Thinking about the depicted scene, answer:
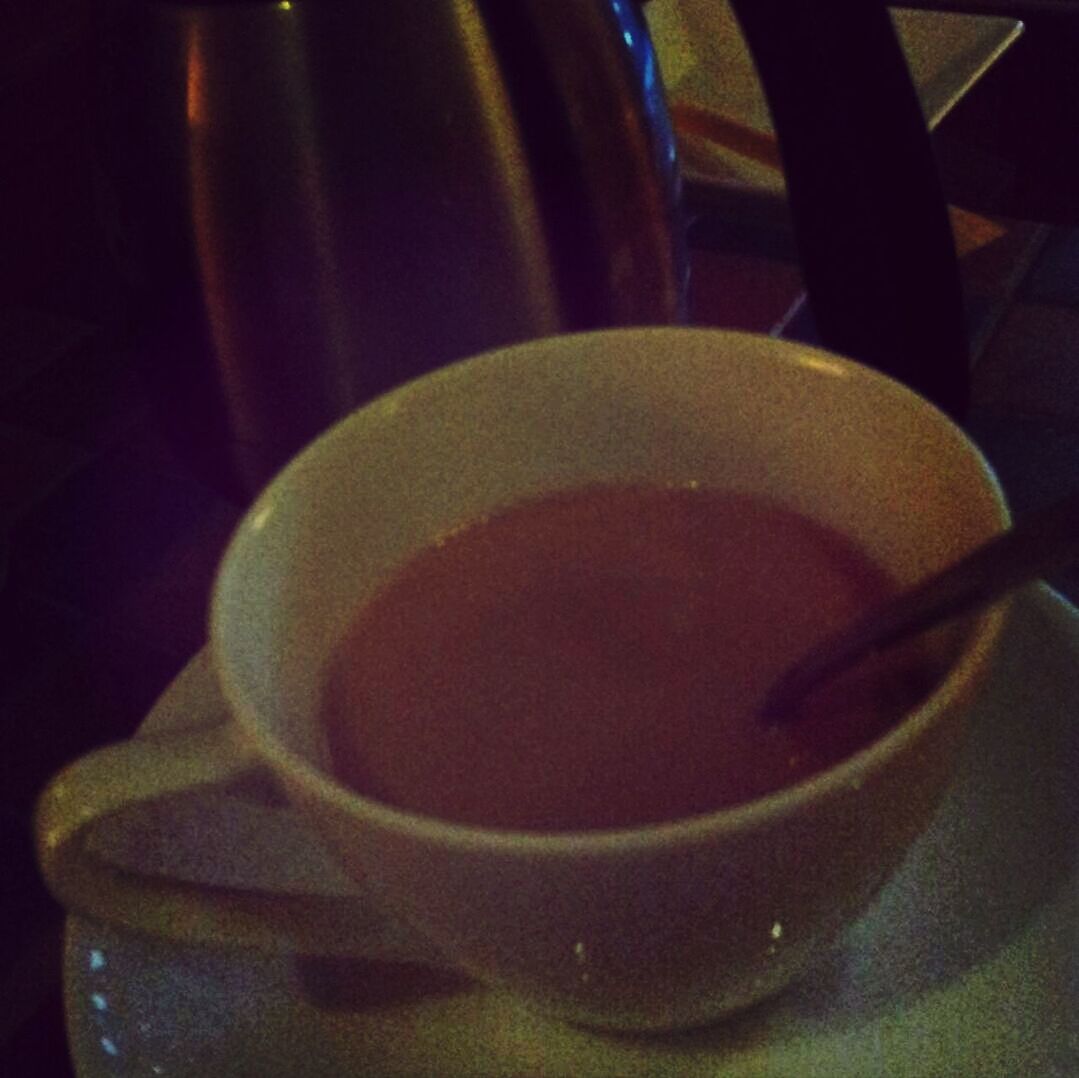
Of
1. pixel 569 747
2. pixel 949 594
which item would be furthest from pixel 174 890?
pixel 949 594

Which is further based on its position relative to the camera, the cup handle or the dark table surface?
the dark table surface

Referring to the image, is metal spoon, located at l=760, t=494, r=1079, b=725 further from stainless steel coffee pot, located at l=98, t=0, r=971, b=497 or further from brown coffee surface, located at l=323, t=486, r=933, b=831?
stainless steel coffee pot, located at l=98, t=0, r=971, b=497

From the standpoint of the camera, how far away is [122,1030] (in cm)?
39

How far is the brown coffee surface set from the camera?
37 centimetres

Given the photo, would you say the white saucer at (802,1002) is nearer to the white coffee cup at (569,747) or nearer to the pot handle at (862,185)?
the white coffee cup at (569,747)

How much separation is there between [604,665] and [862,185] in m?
0.19

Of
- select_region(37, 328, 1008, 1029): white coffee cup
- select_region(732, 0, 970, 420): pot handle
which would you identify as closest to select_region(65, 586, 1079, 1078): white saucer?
select_region(37, 328, 1008, 1029): white coffee cup

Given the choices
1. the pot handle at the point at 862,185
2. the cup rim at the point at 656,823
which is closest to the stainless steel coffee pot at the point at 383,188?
the pot handle at the point at 862,185

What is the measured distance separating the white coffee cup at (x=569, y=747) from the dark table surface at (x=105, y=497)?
0.13 metres

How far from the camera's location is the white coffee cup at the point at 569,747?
0.96 ft

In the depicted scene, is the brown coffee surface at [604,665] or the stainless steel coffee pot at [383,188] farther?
the stainless steel coffee pot at [383,188]

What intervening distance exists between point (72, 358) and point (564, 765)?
1.58ft

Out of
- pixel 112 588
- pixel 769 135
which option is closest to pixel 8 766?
pixel 112 588

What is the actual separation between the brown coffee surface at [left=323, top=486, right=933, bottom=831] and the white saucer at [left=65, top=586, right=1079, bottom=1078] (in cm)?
7
